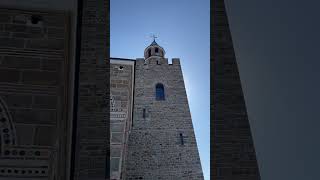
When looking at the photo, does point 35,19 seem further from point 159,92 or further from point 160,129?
point 159,92

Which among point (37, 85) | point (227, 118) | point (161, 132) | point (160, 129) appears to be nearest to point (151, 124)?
point (160, 129)

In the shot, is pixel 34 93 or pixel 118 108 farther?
pixel 118 108

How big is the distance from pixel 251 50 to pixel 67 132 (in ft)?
6.47

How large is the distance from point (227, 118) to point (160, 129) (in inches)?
487

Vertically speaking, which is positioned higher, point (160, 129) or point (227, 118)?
point (160, 129)

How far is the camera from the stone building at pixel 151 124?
15.4 metres

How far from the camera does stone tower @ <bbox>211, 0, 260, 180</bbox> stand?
250 inches

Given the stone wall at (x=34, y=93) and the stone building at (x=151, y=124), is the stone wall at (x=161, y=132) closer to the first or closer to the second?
the stone building at (x=151, y=124)

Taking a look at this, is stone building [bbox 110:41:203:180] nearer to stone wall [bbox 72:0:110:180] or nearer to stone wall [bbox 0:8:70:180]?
stone wall [bbox 72:0:110:180]

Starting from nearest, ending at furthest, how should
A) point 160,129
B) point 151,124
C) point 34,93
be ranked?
point 34,93 → point 160,129 → point 151,124

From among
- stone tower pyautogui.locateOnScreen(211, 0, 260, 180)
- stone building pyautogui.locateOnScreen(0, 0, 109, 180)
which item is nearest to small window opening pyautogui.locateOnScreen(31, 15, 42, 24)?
stone building pyautogui.locateOnScreen(0, 0, 109, 180)

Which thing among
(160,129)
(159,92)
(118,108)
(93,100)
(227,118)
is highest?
(159,92)

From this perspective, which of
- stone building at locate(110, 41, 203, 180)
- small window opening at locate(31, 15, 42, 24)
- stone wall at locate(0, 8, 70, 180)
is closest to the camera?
stone wall at locate(0, 8, 70, 180)

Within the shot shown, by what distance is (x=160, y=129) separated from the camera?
18906 millimetres
